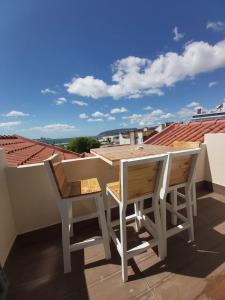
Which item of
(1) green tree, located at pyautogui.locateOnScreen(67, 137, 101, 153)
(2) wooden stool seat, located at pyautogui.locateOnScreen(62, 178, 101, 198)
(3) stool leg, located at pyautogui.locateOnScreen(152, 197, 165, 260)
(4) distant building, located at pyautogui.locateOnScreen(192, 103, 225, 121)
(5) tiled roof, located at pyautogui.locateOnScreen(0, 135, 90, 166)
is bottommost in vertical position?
(1) green tree, located at pyautogui.locateOnScreen(67, 137, 101, 153)

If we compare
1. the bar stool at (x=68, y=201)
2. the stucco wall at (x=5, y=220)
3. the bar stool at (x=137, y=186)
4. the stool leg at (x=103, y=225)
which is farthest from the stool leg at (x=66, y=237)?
the stucco wall at (x=5, y=220)

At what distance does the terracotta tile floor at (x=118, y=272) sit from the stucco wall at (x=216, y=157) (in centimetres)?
129

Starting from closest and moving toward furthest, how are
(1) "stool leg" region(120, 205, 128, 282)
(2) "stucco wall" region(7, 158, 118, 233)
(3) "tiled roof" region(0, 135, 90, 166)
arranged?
1. (1) "stool leg" region(120, 205, 128, 282)
2. (2) "stucco wall" region(7, 158, 118, 233)
3. (3) "tiled roof" region(0, 135, 90, 166)

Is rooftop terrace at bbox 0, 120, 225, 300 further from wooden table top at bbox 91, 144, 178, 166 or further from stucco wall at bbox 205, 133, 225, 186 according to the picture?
stucco wall at bbox 205, 133, 225, 186

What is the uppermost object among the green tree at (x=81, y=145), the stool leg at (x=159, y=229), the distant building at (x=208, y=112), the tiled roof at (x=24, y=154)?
the distant building at (x=208, y=112)

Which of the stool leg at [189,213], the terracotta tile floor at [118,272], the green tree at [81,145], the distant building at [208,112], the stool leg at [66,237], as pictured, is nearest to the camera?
the terracotta tile floor at [118,272]

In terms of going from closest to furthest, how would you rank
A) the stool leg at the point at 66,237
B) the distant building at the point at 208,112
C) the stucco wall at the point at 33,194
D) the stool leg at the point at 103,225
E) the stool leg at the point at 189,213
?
the stool leg at the point at 66,237
the stool leg at the point at 103,225
the stool leg at the point at 189,213
the stucco wall at the point at 33,194
the distant building at the point at 208,112

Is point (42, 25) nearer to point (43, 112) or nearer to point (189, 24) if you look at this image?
point (189, 24)

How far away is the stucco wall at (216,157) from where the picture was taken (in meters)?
2.91

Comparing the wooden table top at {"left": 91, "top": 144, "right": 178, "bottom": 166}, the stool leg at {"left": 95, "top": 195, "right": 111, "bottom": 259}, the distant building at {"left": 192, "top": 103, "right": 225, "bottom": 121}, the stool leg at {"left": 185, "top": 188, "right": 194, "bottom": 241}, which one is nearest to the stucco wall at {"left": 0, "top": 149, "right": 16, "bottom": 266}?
the stool leg at {"left": 95, "top": 195, "right": 111, "bottom": 259}

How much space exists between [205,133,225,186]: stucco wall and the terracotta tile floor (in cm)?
129

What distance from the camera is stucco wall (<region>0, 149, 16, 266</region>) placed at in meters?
1.63

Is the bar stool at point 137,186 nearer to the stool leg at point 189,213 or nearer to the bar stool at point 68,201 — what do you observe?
the bar stool at point 68,201

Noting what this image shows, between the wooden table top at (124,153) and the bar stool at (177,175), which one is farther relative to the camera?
the wooden table top at (124,153)
